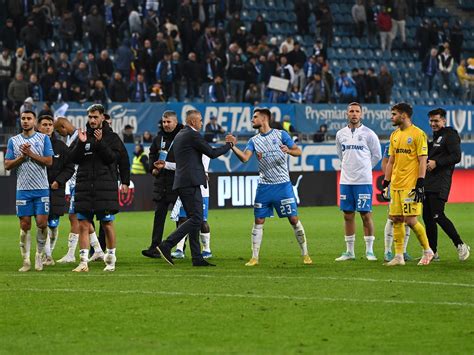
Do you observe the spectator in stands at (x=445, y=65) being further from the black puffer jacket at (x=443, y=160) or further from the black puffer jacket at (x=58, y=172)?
the black puffer jacket at (x=58, y=172)

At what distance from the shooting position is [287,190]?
54.3ft

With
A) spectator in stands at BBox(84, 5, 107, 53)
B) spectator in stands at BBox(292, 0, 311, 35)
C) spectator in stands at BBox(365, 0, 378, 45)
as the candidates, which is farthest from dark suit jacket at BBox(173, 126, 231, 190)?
spectator in stands at BBox(365, 0, 378, 45)

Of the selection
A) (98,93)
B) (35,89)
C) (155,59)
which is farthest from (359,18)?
(35,89)

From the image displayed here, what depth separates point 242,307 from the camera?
1205 cm

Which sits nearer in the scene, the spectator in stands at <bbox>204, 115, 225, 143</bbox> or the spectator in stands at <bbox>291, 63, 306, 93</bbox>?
the spectator in stands at <bbox>204, 115, 225, 143</bbox>

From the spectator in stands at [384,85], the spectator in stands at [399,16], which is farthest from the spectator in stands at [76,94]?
the spectator in stands at [399,16]

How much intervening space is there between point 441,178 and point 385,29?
92.9 feet

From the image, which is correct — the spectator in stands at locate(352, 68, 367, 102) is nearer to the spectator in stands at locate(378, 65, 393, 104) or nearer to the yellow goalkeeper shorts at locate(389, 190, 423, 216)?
the spectator in stands at locate(378, 65, 393, 104)

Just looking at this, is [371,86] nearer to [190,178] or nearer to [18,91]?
[18,91]

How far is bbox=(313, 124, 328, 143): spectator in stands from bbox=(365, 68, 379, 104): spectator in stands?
3.01m

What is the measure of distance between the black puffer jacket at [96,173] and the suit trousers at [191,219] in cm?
109

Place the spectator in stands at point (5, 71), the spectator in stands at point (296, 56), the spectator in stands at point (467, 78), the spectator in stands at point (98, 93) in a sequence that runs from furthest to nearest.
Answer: the spectator in stands at point (467, 78) < the spectator in stands at point (296, 56) < the spectator in stands at point (98, 93) < the spectator in stands at point (5, 71)

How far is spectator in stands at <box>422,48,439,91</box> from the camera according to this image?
1710 inches

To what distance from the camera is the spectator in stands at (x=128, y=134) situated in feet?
109
